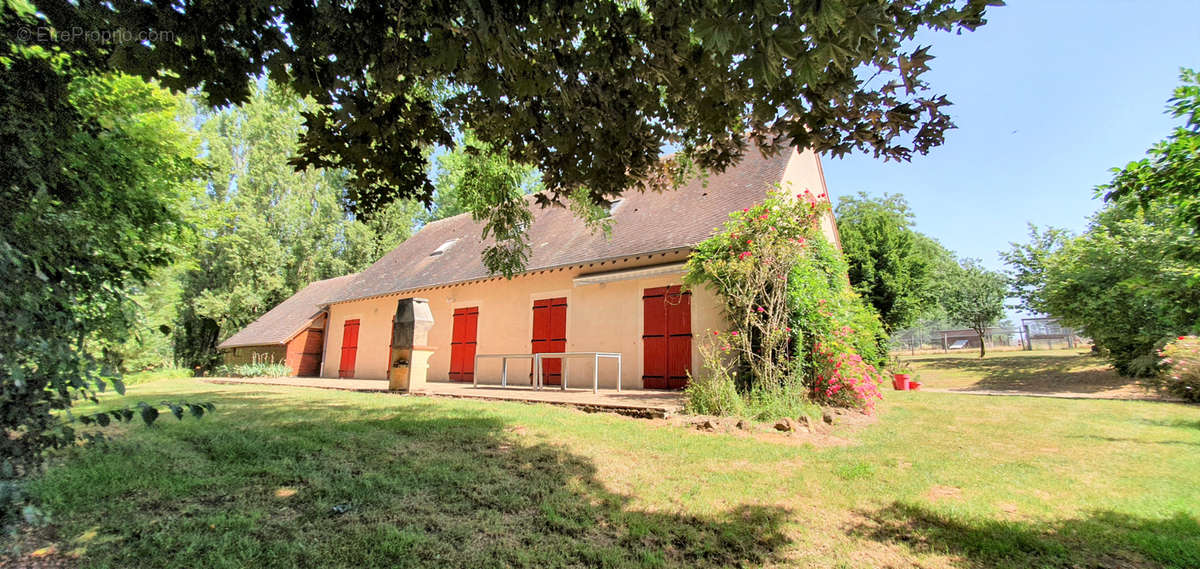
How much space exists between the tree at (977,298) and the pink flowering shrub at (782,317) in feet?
86.7

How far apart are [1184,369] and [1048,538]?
9.67 meters

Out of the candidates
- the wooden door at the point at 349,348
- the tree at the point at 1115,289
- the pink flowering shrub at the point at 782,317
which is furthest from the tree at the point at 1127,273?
the wooden door at the point at 349,348

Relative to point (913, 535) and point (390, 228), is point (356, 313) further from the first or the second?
point (913, 535)

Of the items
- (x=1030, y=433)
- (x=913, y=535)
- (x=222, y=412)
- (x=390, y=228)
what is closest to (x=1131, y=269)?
(x=1030, y=433)

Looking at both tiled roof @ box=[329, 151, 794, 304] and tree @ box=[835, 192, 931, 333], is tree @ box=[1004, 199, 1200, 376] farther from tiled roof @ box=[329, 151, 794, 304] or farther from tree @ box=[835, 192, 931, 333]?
tiled roof @ box=[329, 151, 794, 304]

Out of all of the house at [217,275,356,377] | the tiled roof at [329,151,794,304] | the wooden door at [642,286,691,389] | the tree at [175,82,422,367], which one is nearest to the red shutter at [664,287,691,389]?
the wooden door at [642,286,691,389]

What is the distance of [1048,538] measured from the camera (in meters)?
2.62

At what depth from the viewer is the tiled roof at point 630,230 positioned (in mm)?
8734

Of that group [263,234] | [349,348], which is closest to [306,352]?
[349,348]

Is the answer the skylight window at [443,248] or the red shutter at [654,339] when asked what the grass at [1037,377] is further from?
the skylight window at [443,248]

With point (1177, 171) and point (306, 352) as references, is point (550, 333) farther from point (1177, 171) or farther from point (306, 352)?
point (306, 352)

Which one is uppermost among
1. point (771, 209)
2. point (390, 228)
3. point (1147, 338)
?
point (390, 228)

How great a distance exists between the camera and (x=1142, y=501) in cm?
320

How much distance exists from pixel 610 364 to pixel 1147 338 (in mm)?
13157
